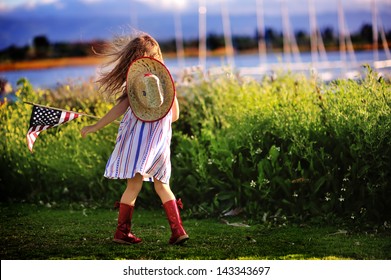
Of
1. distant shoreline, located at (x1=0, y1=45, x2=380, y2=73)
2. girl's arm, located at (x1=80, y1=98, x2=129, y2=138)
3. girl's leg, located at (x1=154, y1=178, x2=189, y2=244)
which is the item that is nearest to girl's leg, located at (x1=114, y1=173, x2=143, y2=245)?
girl's leg, located at (x1=154, y1=178, x2=189, y2=244)

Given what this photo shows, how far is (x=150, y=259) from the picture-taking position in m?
3.93

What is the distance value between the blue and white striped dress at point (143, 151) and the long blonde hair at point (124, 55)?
21cm

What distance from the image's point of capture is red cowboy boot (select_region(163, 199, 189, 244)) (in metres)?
3.94

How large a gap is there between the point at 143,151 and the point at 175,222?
0.41 m

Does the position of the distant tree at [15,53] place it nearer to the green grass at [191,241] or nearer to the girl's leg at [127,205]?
the green grass at [191,241]

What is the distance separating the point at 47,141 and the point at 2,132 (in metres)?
0.36

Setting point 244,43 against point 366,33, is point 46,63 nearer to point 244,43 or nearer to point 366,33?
point 366,33

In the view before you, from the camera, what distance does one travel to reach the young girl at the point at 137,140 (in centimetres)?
389

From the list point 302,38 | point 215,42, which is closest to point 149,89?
point 302,38

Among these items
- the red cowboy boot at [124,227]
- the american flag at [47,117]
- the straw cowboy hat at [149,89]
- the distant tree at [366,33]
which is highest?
the distant tree at [366,33]

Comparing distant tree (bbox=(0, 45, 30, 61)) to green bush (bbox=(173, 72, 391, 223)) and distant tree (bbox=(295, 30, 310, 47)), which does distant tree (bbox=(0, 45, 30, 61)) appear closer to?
green bush (bbox=(173, 72, 391, 223))

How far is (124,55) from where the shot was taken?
403cm

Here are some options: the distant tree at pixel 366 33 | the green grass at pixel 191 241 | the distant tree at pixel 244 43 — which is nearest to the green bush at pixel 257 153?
the green grass at pixel 191 241

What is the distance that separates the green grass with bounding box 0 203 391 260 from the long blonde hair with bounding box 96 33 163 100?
2.71ft
